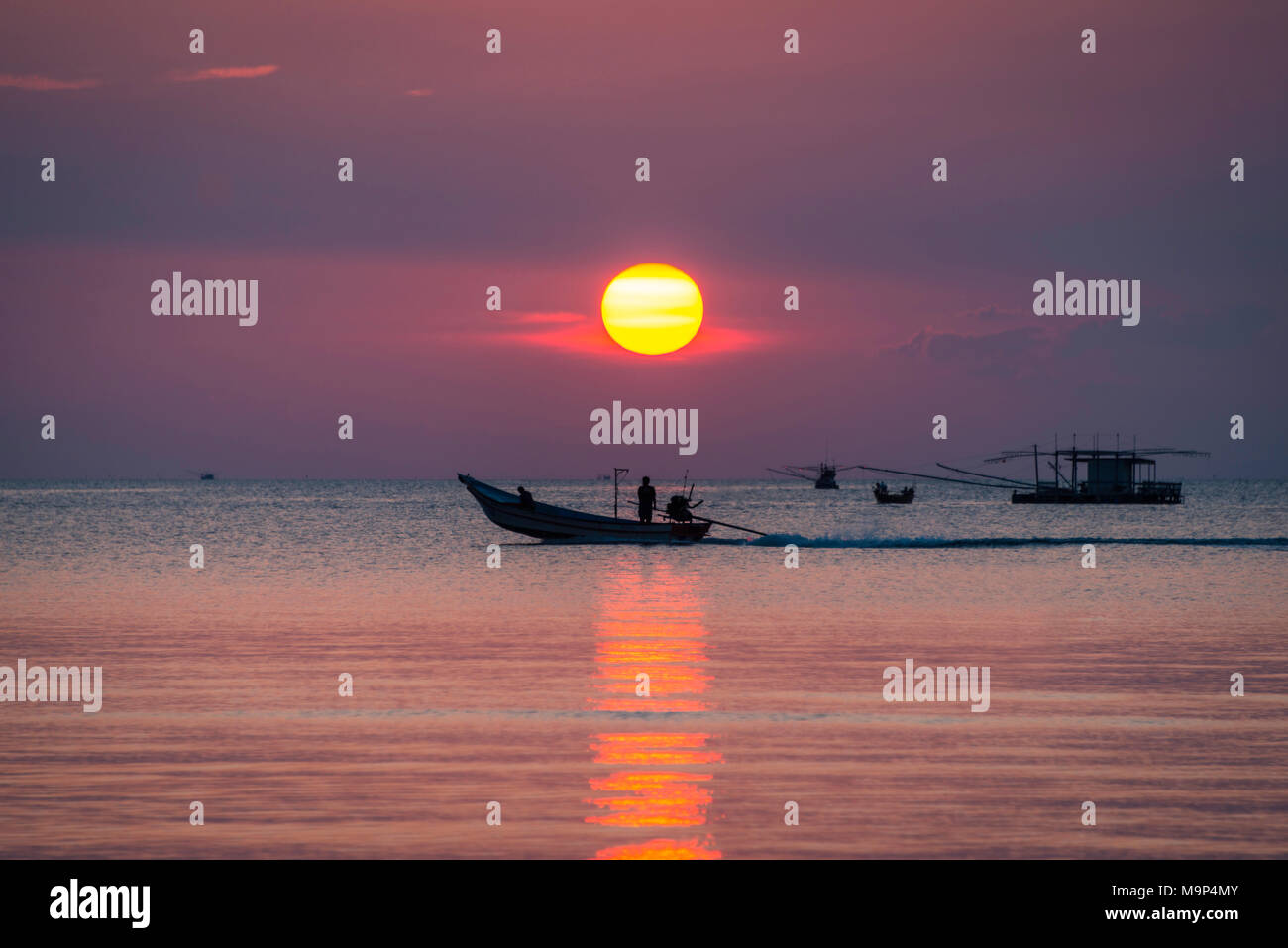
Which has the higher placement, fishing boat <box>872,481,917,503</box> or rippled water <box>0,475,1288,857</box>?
fishing boat <box>872,481,917,503</box>

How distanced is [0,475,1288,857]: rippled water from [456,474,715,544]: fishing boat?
17.9 m

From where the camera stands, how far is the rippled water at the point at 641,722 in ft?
35.3

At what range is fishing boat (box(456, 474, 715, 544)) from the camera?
54.1m

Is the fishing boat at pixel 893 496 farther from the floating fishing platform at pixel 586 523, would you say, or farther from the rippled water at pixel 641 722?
the rippled water at pixel 641 722

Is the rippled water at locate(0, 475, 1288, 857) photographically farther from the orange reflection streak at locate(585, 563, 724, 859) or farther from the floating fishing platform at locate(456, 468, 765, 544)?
the floating fishing platform at locate(456, 468, 765, 544)

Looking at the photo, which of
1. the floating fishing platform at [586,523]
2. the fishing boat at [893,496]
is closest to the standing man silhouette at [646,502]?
the floating fishing platform at [586,523]

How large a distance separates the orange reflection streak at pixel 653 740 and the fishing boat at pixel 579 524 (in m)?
23.3

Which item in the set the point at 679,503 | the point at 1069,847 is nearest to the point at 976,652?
the point at 1069,847

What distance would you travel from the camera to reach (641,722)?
15.5m

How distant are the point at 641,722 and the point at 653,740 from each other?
40.9 inches


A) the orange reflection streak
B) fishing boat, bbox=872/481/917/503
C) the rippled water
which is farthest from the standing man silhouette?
fishing boat, bbox=872/481/917/503
